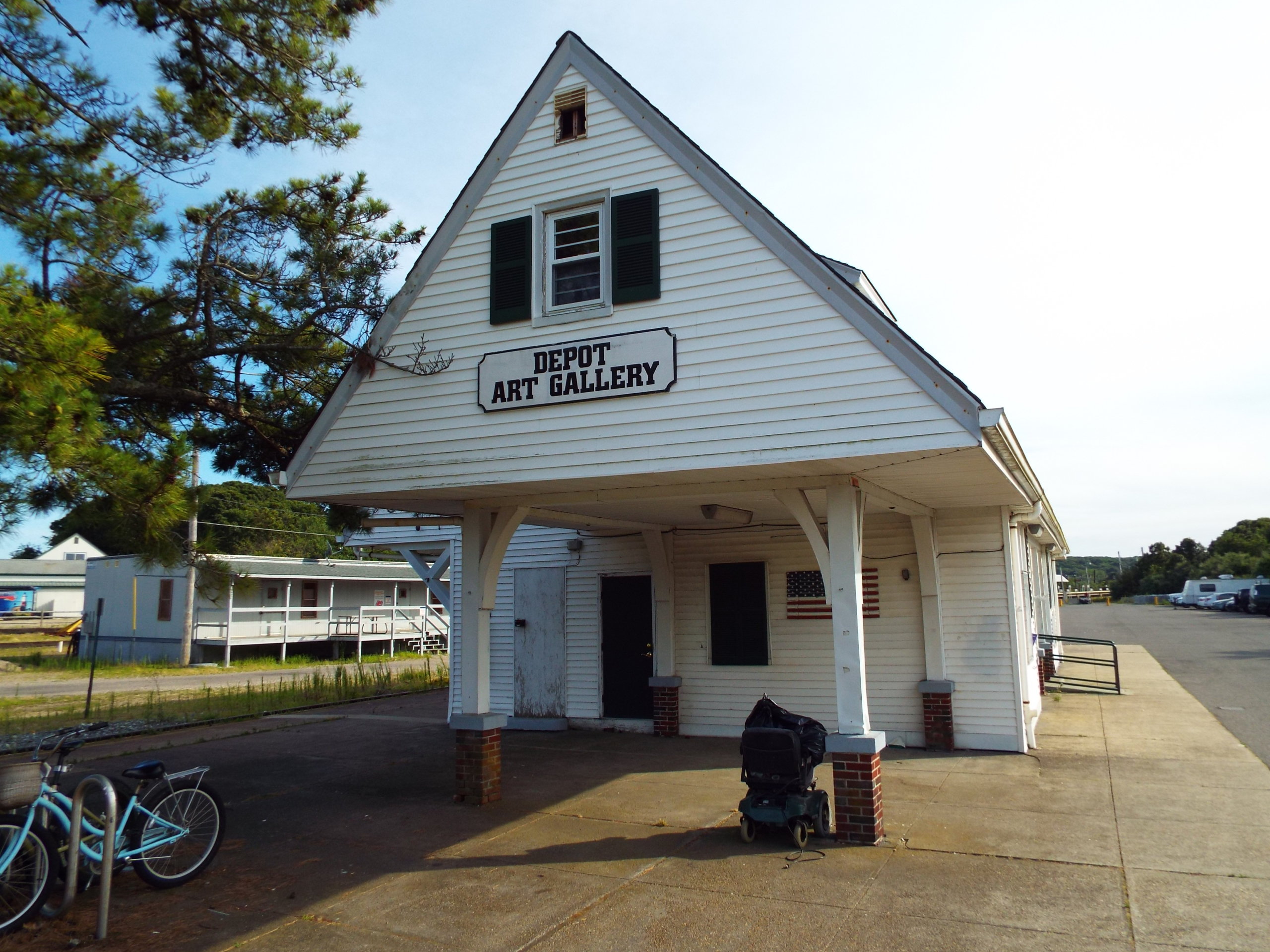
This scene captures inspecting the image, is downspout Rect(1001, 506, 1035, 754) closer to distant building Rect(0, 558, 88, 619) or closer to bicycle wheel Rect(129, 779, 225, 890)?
bicycle wheel Rect(129, 779, 225, 890)

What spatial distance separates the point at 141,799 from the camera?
238 inches

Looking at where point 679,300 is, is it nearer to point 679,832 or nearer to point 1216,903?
A: point 679,832

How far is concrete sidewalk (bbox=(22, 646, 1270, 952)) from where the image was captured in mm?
5262

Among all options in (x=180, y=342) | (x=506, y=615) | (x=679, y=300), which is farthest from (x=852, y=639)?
(x=506, y=615)

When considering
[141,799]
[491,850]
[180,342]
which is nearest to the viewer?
[141,799]

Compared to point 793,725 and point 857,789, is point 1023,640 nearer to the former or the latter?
A: point 857,789

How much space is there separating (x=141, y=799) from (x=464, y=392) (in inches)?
173

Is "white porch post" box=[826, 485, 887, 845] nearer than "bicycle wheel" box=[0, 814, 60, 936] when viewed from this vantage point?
No

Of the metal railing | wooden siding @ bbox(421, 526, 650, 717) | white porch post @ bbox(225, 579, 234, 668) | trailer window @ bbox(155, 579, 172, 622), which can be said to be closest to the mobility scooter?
wooden siding @ bbox(421, 526, 650, 717)

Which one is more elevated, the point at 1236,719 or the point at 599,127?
the point at 599,127

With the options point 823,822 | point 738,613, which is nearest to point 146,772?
point 823,822

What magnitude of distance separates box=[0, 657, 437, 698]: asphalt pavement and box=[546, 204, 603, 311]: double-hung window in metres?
15.7

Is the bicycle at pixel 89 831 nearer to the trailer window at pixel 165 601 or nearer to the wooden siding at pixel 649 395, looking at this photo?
the wooden siding at pixel 649 395

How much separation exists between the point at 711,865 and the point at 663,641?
6.02 meters
